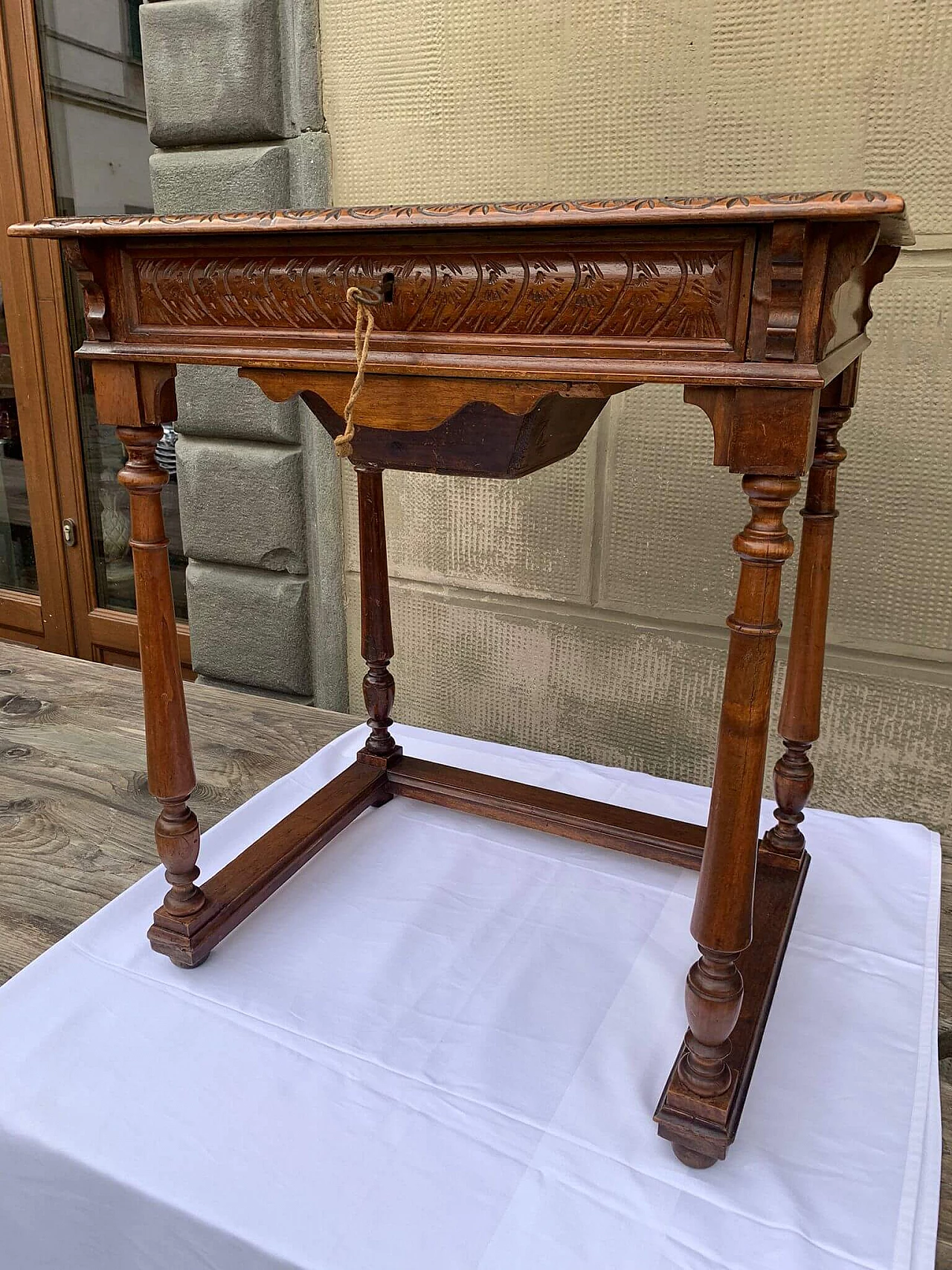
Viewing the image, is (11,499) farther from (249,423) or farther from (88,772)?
(88,772)

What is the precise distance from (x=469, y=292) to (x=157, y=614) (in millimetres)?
549

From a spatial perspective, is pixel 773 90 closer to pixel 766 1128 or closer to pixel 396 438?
pixel 396 438

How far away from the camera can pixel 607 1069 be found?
110cm

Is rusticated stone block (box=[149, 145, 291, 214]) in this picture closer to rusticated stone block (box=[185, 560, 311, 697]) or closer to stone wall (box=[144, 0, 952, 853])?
stone wall (box=[144, 0, 952, 853])

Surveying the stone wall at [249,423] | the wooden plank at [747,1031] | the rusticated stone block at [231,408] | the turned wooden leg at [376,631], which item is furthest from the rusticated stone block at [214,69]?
the wooden plank at [747,1031]

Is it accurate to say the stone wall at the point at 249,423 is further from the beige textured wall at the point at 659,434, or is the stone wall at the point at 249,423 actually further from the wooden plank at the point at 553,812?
the wooden plank at the point at 553,812

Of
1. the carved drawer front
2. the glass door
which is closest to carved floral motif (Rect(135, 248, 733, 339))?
the carved drawer front

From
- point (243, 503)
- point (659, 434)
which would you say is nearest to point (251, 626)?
point (243, 503)

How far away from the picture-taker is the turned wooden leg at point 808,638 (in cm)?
128

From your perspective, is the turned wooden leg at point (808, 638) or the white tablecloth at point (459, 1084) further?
the turned wooden leg at point (808, 638)

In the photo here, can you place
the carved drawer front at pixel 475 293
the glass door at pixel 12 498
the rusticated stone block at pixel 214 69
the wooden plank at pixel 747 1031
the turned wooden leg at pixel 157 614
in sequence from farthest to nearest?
the glass door at pixel 12 498, the rusticated stone block at pixel 214 69, the turned wooden leg at pixel 157 614, the wooden plank at pixel 747 1031, the carved drawer front at pixel 475 293

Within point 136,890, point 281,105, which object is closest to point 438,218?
point 136,890

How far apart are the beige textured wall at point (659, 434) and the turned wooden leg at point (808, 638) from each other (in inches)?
13.1

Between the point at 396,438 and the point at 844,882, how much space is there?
950 mm
